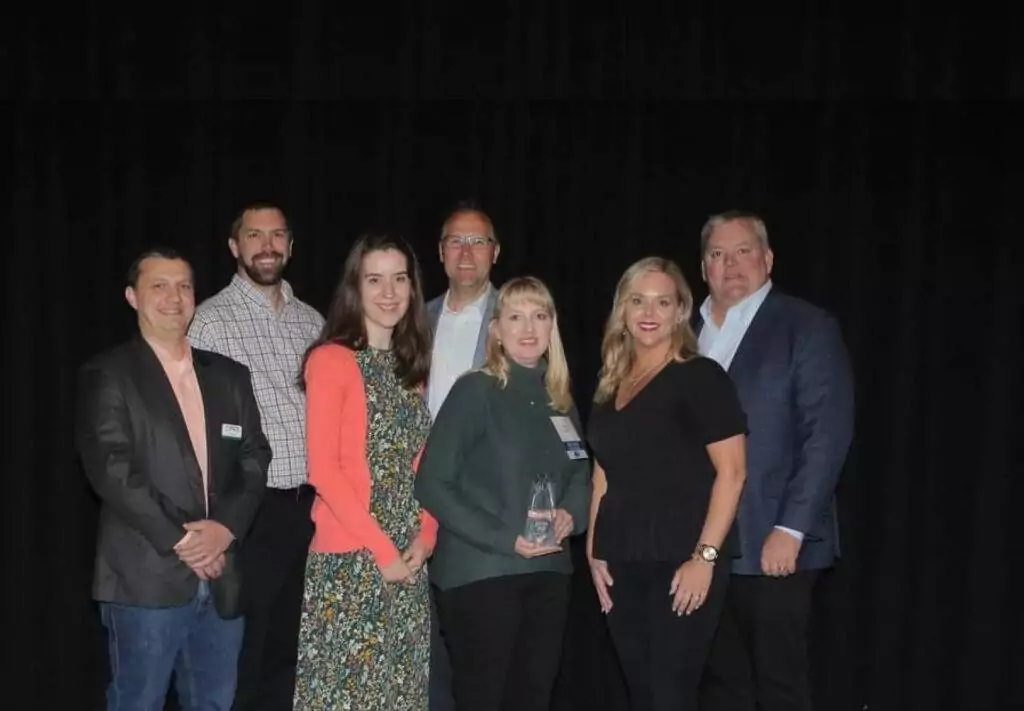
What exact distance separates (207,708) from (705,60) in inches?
116

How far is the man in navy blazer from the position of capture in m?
3.15

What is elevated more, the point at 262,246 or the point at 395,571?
the point at 262,246

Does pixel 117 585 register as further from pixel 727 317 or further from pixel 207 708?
pixel 727 317

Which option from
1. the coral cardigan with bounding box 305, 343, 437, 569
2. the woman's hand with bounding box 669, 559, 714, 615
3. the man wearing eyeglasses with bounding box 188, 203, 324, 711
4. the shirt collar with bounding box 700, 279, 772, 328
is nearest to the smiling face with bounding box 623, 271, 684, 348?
the shirt collar with bounding box 700, 279, 772, 328

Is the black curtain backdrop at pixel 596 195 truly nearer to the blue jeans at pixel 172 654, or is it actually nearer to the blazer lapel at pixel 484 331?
the blazer lapel at pixel 484 331

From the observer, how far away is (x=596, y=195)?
15.1 ft

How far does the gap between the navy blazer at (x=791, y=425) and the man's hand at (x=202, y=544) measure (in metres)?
1.38

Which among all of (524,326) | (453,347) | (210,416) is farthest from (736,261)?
(210,416)

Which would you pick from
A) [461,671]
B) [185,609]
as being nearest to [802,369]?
[461,671]

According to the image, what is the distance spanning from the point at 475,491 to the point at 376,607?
1.26 feet

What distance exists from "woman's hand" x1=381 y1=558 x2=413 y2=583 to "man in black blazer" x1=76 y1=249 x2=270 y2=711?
0.44 meters

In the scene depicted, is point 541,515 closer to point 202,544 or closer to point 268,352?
point 202,544

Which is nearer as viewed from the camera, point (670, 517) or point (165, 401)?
point (670, 517)

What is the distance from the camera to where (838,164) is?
4617 millimetres
